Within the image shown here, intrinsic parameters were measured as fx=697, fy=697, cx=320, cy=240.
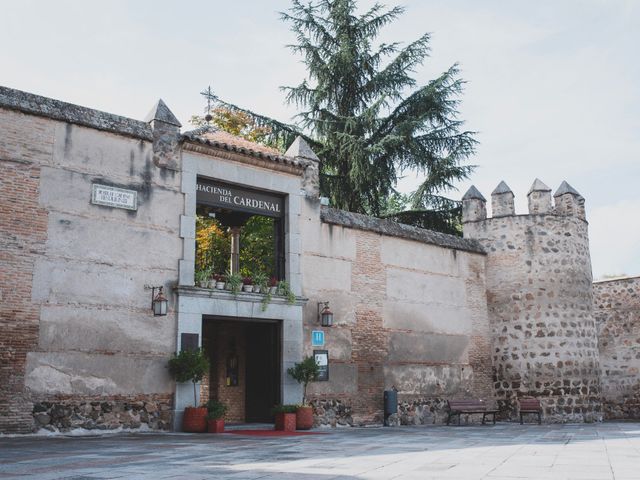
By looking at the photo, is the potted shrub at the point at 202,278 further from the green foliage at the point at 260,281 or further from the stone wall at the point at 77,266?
the green foliage at the point at 260,281

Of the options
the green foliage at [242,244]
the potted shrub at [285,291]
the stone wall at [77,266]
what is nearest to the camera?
the stone wall at [77,266]

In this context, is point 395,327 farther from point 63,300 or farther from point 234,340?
point 63,300

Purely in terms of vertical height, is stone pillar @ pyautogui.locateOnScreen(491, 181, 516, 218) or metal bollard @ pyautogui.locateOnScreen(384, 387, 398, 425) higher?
stone pillar @ pyautogui.locateOnScreen(491, 181, 516, 218)

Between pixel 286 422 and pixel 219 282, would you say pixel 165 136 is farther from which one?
pixel 286 422

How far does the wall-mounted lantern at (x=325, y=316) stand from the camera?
48.8 feet

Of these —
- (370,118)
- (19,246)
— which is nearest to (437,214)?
(370,118)

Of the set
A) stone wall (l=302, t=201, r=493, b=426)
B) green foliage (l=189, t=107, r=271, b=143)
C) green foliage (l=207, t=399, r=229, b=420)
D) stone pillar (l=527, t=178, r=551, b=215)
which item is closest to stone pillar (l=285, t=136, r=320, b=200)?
stone wall (l=302, t=201, r=493, b=426)

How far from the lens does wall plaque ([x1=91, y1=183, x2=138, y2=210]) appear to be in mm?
12227

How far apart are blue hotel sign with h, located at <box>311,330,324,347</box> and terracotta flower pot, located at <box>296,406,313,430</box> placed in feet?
5.32

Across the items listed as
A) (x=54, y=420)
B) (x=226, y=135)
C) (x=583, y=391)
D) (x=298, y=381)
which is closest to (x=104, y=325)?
(x=54, y=420)

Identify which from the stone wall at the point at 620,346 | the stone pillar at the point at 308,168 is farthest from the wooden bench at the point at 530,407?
the stone pillar at the point at 308,168

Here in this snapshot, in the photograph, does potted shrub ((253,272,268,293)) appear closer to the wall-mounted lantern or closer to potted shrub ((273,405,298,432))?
the wall-mounted lantern

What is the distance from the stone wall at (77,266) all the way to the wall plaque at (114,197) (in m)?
0.11

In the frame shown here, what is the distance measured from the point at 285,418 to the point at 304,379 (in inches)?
46.5
